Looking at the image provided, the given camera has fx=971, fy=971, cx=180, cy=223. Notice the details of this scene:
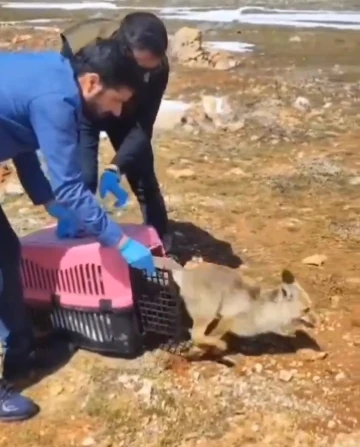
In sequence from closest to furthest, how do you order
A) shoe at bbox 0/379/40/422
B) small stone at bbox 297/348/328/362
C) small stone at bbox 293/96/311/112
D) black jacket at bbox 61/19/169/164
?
1. shoe at bbox 0/379/40/422
2. small stone at bbox 297/348/328/362
3. black jacket at bbox 61/19/169/164
4. small stone at bbox 293/96/311/112

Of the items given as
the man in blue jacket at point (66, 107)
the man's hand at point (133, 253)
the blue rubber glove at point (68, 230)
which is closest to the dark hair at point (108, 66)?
the man in blue jacket at point (66, 107)

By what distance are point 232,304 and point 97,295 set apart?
0.60 m

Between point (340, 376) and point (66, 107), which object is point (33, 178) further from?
point (340, 376)

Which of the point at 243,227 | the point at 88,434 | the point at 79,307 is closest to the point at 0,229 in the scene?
the point at 79,307

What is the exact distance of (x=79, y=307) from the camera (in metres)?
4.13

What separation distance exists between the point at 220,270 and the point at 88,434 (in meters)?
0.98

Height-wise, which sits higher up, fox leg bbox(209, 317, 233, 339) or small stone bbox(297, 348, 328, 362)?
fox leg bbox(209, 317, 233, 339)

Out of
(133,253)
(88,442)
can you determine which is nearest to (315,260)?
(133,253)

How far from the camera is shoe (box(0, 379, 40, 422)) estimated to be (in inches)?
150

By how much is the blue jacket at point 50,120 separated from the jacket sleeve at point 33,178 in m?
0.31

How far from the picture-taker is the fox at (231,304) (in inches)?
165

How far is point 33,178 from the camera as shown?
402 centimetres

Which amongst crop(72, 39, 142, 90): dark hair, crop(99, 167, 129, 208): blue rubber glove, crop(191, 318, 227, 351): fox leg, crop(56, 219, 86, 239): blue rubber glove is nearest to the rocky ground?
crop(191, 318, 227, 351): fox leg

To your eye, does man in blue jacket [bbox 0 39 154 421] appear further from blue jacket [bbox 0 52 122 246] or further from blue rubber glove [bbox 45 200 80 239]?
blue rubber glove [bbox 45 200 80 239]
